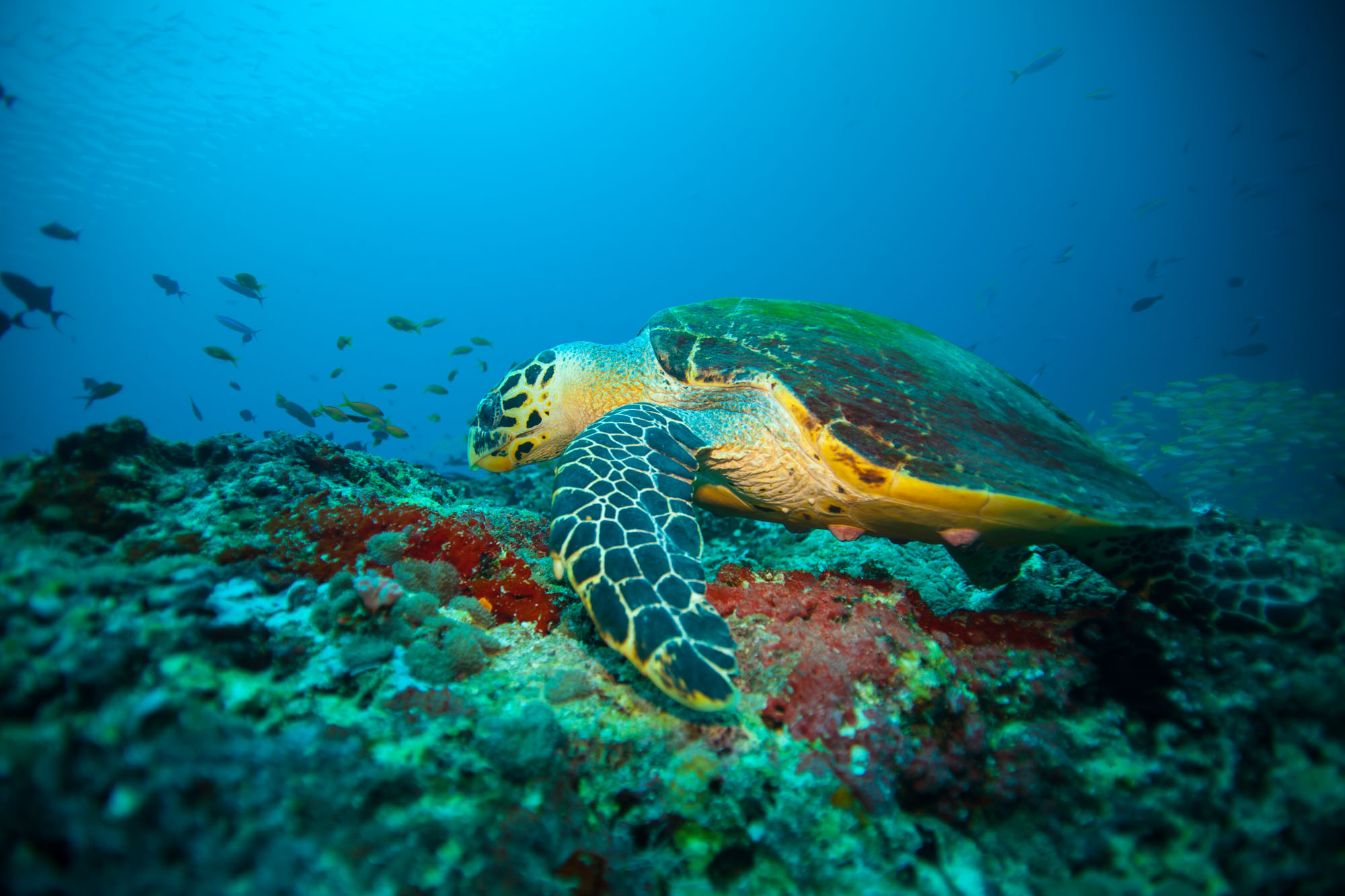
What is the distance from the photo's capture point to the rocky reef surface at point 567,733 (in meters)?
0.97

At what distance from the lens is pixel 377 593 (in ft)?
6.07

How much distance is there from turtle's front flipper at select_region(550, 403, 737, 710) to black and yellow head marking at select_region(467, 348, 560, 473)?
125 centimetres

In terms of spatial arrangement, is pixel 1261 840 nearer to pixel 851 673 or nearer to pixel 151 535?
pixel 851 673

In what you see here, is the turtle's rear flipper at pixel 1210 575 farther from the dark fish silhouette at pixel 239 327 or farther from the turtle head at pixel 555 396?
the dark fish silhouette at pixel 239 327

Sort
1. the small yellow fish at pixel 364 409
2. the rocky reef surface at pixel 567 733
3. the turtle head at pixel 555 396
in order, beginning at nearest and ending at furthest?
the rocky reef surface at pixel 567 733 < the turtle head at pixel 555 396 < the small yellow fish at pixel 364 409

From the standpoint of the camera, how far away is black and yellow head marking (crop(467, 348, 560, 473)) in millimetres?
3734

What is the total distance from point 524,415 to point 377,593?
2070 mm

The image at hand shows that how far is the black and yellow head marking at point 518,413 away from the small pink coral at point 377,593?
1996 mm

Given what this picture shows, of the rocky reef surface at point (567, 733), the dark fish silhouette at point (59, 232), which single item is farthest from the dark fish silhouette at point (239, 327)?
the rocky reef surface at point (567, 733)

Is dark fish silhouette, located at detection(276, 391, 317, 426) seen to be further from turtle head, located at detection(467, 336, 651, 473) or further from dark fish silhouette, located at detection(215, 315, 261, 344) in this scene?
turtle head, located at detection(467, 336, 651, 473)

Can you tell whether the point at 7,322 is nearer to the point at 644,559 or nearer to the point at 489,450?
the point at 489,450

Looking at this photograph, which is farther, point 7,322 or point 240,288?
point 240,288

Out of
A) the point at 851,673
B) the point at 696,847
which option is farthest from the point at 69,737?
the point at 851,673

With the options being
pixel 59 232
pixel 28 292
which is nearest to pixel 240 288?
pixel 59 232
